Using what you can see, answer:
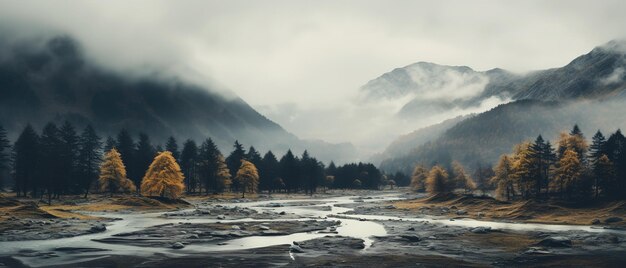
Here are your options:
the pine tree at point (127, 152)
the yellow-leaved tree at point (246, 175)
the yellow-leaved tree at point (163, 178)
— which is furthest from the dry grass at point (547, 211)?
the pine tree at point (127, 152)

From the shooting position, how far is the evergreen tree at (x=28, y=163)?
113875mm

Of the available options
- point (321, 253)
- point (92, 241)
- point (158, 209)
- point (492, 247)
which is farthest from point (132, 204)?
point (492, 247)

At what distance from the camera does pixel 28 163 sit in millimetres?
114812

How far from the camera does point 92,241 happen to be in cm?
4566

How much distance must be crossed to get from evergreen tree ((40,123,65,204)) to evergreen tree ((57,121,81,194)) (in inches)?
51.9

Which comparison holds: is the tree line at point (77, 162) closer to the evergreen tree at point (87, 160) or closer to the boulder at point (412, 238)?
the evergreen tree at point (87, 160)

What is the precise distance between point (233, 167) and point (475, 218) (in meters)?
113

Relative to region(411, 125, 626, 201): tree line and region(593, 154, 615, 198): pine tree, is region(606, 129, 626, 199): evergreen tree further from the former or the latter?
region(593, 154, 615, 198): pine tree

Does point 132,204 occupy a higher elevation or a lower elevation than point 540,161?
lower

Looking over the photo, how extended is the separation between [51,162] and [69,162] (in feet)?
55.8

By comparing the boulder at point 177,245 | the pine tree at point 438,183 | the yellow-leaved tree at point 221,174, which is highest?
the yellow-leaved tree at point 221,174

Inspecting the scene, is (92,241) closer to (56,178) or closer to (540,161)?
(56,178)

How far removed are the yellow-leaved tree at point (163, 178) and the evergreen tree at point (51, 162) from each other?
19840 millimetres

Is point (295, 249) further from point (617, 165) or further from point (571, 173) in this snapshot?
point (617, 165)
